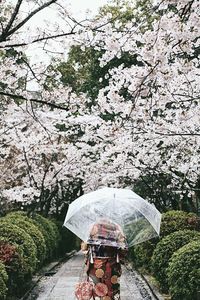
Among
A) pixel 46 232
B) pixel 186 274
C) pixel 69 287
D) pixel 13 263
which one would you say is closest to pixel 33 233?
pixel 69 287

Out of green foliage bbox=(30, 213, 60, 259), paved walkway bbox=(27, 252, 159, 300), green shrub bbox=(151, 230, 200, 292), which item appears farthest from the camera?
green foliage bbox=(30, 213, 60, 259)

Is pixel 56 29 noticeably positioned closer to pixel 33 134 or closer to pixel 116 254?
pixel 116 254

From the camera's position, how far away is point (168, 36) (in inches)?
206

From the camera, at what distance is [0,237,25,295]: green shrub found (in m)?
10.1

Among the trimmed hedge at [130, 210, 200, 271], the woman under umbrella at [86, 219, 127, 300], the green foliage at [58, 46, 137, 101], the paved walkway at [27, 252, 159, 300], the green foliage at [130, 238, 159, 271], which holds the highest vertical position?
the green foliage at [58, 46, 137, 101]

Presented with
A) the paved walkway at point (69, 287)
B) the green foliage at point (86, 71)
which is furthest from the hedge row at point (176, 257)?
the green foliage at point (86, 71)

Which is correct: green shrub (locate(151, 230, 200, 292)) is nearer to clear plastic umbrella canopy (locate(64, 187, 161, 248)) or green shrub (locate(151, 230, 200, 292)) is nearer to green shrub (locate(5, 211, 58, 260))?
clear plastic umbrella canopy (locate(64, 187, 161, 248))

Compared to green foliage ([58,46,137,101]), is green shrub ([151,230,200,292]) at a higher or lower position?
lower

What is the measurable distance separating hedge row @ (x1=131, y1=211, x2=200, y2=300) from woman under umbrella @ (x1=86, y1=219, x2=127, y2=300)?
1.25 meters

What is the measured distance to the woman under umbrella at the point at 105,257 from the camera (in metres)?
7.32

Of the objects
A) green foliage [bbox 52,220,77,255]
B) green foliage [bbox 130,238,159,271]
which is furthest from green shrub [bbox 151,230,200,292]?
green foliage [bbox 52,220,77,255]

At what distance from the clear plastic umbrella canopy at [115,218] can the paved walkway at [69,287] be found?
3220mm

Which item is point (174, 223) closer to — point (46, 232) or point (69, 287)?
point (69, 287)

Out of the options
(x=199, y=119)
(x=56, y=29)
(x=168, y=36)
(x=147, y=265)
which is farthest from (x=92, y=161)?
(x=168, y=36)
